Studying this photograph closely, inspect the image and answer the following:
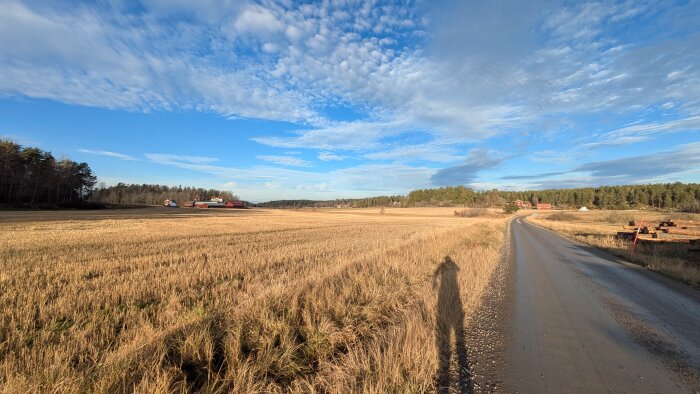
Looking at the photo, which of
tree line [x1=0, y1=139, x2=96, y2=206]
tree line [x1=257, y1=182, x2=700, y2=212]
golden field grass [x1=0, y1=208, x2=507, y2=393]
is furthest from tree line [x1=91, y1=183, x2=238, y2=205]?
golden field grass [x1=0, y1=208, x2=507, y2=393]

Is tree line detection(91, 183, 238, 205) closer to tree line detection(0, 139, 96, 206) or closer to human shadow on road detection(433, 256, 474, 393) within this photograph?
tree line detection(0, 139, 96, 206)

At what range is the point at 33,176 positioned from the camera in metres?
72.3

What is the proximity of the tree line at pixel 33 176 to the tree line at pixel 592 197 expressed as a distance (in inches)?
5720

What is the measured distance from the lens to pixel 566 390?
3668 mm

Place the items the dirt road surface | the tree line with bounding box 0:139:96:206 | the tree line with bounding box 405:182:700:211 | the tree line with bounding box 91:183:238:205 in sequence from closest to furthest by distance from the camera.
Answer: the dirt road surface, the tree line with bounding box 0:139:96:206, the tree line with bounding box 405:182:700:211, the tree line with bounding box 91:183:238:205

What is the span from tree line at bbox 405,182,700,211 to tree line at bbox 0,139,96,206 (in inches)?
5720

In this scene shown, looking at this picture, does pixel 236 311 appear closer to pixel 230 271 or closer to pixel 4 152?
pixel 230 271

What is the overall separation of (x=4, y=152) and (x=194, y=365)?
3648 inches

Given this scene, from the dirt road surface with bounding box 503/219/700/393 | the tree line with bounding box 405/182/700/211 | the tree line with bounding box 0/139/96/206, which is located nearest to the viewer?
the dirt road surface with bounding box 503/219/700/393

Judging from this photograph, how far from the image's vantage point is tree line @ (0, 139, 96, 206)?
217ft

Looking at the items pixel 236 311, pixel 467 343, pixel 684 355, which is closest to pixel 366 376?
pixel 467 343

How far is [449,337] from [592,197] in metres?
198

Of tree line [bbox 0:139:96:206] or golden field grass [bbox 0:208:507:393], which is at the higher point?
tree line [bbox 0:139:96:206]

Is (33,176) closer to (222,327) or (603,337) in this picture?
(222,327)
